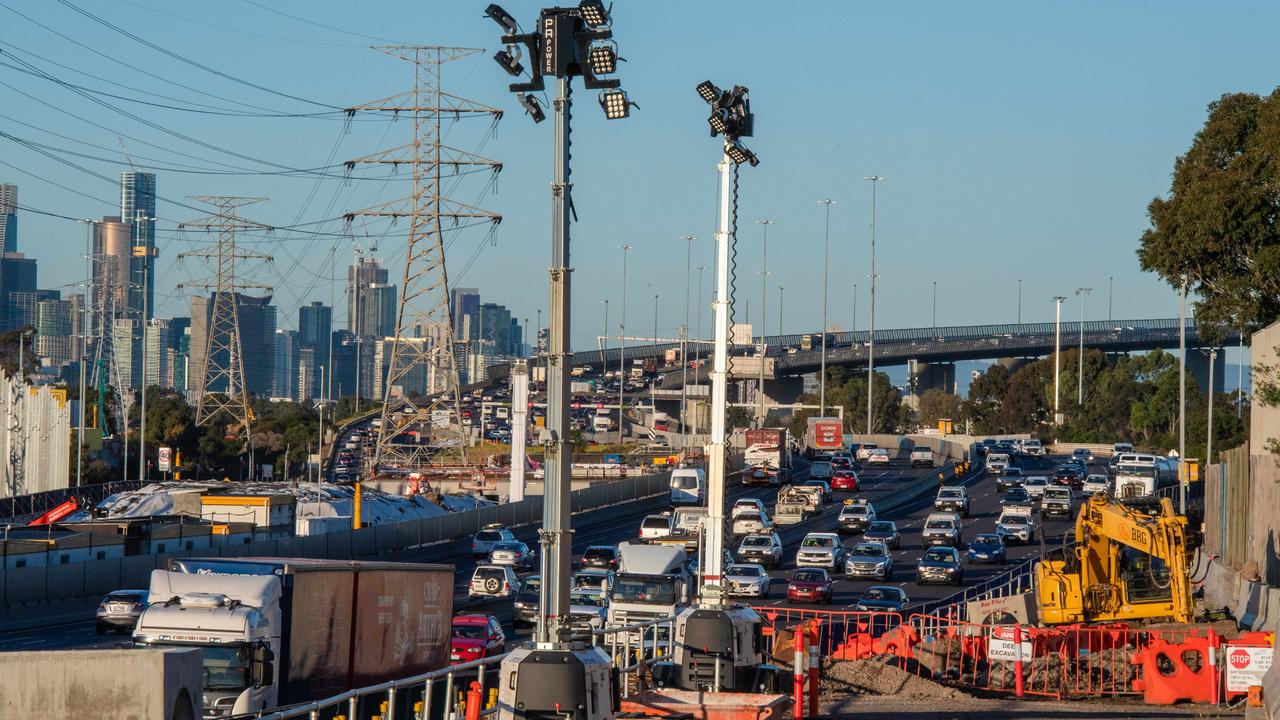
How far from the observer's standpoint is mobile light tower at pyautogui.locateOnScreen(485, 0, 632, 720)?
14625mm

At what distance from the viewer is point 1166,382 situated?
139750mm

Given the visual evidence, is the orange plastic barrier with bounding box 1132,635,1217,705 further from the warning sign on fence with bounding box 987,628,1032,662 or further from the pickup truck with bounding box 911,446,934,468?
the pickup truck with bounding box 911,446,934,468

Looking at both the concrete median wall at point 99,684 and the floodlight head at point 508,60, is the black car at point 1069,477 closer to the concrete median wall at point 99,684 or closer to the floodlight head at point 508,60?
the floodlight head at point 508,60

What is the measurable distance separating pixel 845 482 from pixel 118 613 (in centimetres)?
5385

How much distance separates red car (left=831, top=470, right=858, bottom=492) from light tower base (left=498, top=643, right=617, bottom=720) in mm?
72407

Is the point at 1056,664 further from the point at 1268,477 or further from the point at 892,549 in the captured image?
the point at 892,549

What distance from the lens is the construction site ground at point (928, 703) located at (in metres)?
23.9

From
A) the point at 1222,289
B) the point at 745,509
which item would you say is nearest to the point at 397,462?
the point at 745,509

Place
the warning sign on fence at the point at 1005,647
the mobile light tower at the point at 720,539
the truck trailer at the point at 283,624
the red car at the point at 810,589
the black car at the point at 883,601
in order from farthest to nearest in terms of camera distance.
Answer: the red car at the point at 810,589, the black car at the point at 883,601, the warning sign on fence at the point at 1005,647, the mobile light tower at the point at 720,539, the truck trailer at the point at 283,624

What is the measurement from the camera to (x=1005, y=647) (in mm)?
28609

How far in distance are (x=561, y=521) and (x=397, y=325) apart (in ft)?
261

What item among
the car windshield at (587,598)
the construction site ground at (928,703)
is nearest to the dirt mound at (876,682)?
the construction site ground at (928,703)

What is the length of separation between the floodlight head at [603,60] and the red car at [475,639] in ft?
54.8

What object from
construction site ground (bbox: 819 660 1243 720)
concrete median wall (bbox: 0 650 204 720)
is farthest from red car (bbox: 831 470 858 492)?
concrete median wall (bbox: 0 650 204 720)
